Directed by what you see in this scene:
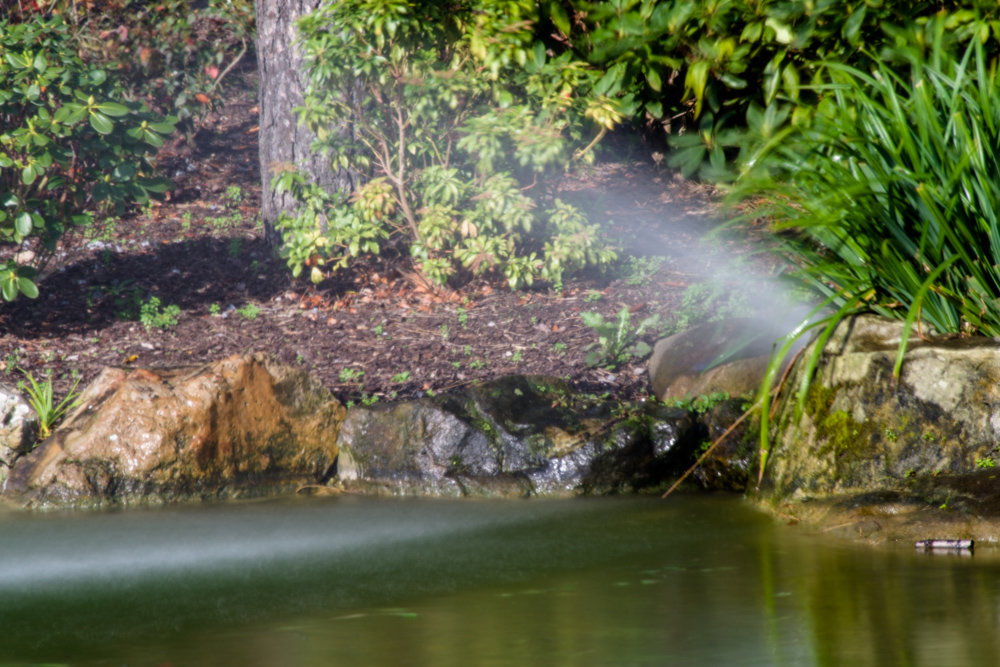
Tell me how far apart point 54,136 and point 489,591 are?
554 centimetres

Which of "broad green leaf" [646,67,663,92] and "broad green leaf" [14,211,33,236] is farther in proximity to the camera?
"broad green leaf" [14,211,33,236]

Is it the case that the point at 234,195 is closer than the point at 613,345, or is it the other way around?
the point at 613,345

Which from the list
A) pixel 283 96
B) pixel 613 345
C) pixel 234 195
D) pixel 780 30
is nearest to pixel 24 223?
pixel 283 96

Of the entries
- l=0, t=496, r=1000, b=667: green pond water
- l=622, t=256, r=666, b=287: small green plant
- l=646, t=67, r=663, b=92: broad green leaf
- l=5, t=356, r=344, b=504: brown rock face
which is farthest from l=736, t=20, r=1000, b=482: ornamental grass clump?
l=622, t=256, r=666, b=287: small green plant

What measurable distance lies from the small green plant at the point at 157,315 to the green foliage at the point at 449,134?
3.12 ft

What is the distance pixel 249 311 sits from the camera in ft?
23.1

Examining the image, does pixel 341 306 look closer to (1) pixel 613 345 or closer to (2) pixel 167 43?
(1) pixel 613 345

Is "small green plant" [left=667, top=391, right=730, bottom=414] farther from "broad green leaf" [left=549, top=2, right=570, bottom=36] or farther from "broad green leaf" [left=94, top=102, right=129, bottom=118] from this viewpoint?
"broad green leaf" [left=94, top=102, right=129, bottom=118]

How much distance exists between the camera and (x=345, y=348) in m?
6.31

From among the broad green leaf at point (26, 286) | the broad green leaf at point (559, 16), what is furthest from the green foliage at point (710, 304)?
the broad green leaf at point (26, 286)

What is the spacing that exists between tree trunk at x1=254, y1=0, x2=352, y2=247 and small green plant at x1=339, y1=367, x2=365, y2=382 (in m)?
2.11

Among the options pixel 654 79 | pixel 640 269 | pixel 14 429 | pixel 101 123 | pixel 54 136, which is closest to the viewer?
pixel 14 429

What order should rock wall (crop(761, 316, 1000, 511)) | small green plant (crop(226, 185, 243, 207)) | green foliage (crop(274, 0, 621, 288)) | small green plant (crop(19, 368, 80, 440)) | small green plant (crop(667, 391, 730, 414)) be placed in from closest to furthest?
1. rock wall (crop(761, 316, 1000, 511))
2. small green plant (crop(667, 391, 730, 414))
3. small green plant (crop(19, 368, 80, 440))
4. green foliage (crop(274, 0, 621, 288))
5. small green plant (crop(226, 185, 243, 207))

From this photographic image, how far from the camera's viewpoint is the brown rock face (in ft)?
15.5
